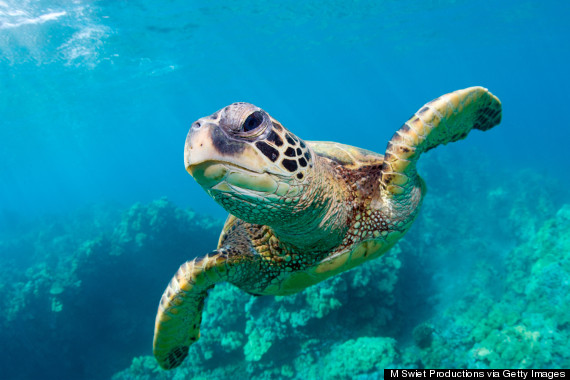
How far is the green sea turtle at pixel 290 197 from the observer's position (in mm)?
1343

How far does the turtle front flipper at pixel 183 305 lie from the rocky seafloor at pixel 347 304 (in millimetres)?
2415

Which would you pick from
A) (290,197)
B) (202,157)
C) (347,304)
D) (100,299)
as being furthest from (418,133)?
(100,299)

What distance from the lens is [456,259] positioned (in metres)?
8.97

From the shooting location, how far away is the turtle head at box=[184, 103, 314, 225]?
4.26 ft

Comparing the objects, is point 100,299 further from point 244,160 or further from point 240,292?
point 244,160

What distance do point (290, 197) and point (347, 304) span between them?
448 cm

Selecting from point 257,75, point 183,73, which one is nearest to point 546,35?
point 257,75

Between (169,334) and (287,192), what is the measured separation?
1.95 metres

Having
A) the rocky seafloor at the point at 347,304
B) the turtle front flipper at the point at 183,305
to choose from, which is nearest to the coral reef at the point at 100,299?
the rocky seafloor at the point at 347,304

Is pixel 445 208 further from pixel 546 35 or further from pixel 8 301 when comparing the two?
pixel 546 35

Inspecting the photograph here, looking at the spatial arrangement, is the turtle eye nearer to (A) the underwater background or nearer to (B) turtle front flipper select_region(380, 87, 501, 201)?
(B) turtle front flipper select_region(380, 87, 501, 201)

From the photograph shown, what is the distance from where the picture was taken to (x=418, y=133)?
211 cm

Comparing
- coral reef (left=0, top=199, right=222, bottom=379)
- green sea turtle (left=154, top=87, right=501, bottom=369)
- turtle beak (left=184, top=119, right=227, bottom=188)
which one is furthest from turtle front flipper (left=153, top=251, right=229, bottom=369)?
coral reef (left=0, top=199, right=222, bottom=379)

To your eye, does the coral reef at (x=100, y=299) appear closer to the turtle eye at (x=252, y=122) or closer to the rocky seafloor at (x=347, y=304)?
the rocky seafloor at (x=347, y=304)
